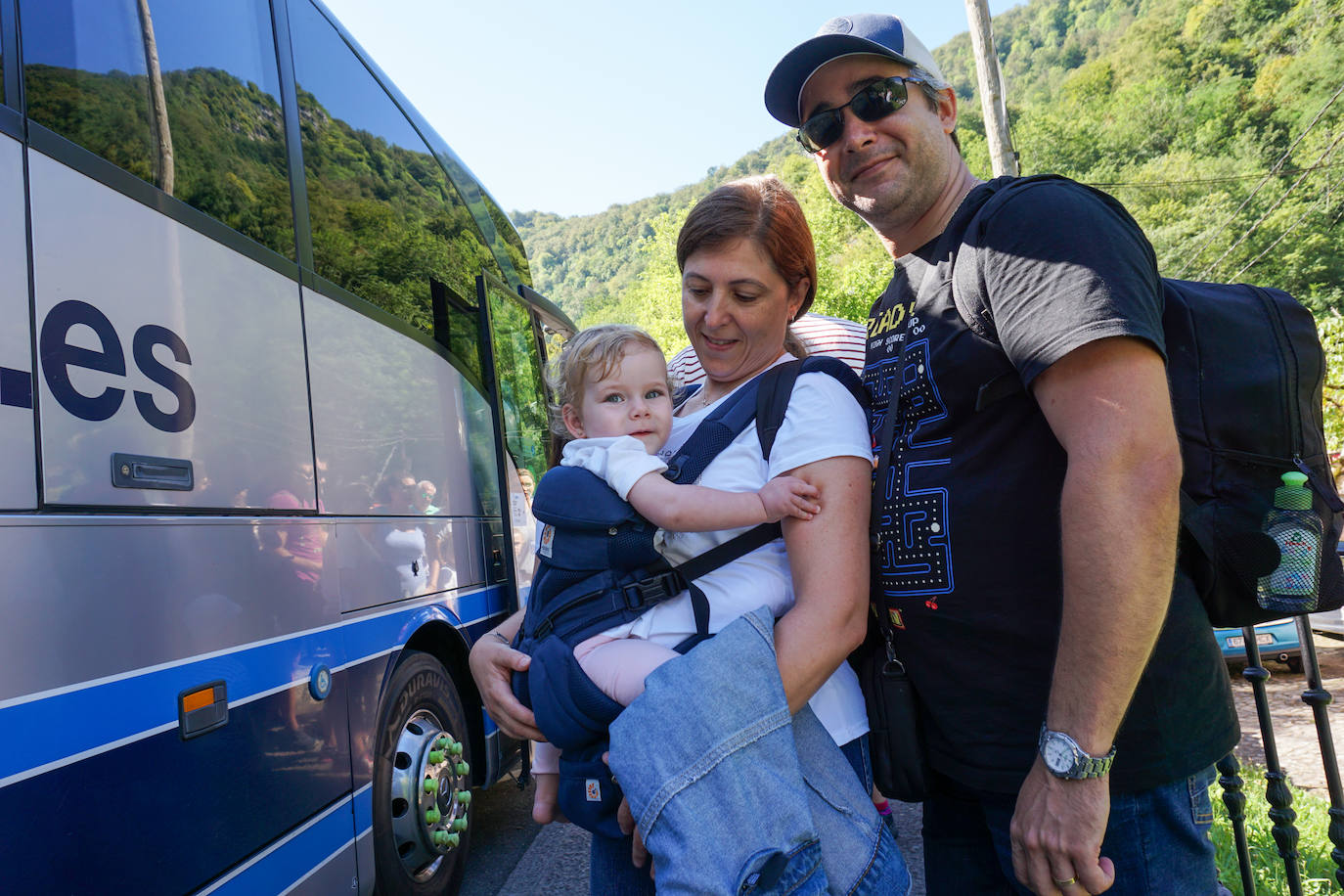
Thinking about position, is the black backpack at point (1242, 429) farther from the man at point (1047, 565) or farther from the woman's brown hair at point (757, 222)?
→ the woman's brown hair at point (757, 222)

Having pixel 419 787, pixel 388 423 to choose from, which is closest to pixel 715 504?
pixel 388 423

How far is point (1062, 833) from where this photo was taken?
1242 mm

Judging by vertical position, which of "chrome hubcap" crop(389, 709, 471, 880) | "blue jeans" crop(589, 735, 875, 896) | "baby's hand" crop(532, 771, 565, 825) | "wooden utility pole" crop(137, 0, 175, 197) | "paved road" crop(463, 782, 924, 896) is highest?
"wooden utility pole" crop(137, 0, 175, 197)

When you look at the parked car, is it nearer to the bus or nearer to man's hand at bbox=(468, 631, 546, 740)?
the bus

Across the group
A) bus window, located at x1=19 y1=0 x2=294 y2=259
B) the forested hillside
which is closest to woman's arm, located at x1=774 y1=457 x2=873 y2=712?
→ bus window, located at x1=19 y1=0 x2=294 y2=259

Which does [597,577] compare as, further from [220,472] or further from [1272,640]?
[1272,640]

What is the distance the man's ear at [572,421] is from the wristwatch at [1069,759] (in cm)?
128

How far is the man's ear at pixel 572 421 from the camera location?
2096 millimetres

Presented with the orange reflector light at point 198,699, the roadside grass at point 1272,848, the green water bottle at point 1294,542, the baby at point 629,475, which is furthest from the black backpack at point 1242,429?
the orange reflector light at point 198,699

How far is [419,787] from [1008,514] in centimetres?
271

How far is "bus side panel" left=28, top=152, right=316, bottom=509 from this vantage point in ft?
5.55

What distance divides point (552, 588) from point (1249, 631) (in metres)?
1.85

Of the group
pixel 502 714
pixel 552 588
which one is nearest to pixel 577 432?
pixel 552 588

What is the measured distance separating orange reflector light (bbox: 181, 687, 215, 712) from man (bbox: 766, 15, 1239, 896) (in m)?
1.64
